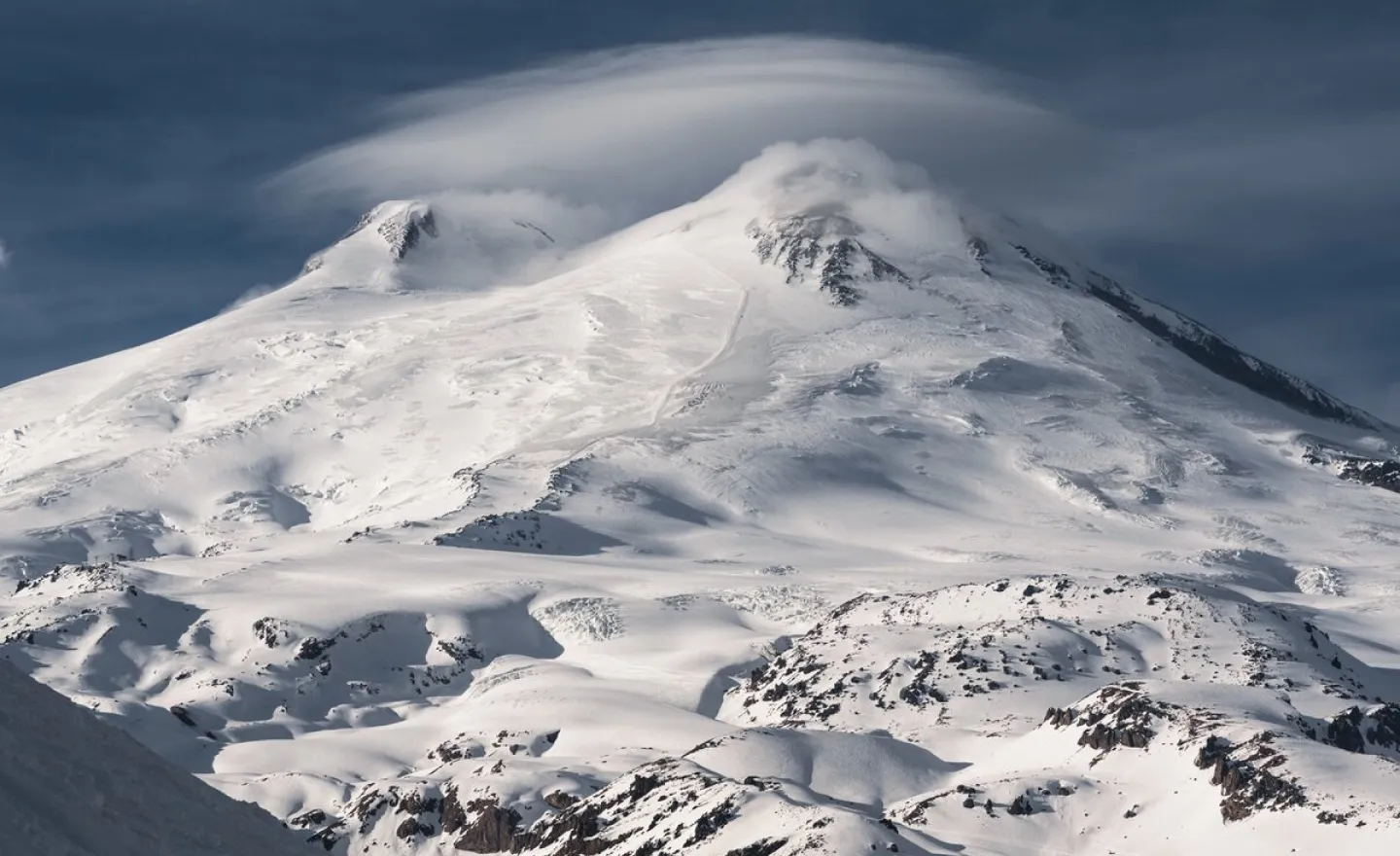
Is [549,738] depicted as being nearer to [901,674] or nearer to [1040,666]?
[901,674]

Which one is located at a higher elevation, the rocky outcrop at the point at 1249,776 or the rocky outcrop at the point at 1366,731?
the rocky outcrop at the point at 1366,731

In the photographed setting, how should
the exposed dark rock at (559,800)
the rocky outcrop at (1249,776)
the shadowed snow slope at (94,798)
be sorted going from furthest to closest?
the exposed dark rock at (559,800), the rocky outcrop at (1249,776), the shadowed snow slope at (94,798)

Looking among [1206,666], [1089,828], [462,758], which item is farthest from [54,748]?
[1206,666]

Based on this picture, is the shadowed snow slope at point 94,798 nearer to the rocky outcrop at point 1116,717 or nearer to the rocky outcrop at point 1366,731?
the rocky outcrop at point 1116,717

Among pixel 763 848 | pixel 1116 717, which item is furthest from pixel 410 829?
pixel 1116 717

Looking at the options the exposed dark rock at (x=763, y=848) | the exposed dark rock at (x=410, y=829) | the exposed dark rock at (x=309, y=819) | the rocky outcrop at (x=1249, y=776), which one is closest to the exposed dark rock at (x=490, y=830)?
the exposed dark rock at (x=410, y=829)

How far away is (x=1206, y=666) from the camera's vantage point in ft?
633

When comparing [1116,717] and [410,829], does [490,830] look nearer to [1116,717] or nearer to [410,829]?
[410,829]

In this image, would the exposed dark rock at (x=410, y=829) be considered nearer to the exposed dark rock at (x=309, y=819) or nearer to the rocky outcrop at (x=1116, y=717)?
the exposed dark rock at (x=309, y=819)

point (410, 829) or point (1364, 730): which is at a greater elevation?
point (1364, 730)

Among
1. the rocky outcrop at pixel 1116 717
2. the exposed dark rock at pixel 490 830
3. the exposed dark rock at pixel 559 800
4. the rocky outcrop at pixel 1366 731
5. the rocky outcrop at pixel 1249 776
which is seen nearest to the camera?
the rocky outcrop at pixel 1249 776

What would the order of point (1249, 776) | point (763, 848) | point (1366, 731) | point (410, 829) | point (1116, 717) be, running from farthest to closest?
point (1366, 731)
point (410, 829)
point (1116, 717)
point (1249, 776)
point (763, 848)

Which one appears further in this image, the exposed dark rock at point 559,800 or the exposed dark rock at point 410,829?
the exposed dark rock at point 410,829

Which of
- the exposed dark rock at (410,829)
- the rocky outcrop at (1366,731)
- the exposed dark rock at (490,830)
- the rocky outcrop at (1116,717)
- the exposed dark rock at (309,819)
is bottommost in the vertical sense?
the exposed dark rock at (309,819)
